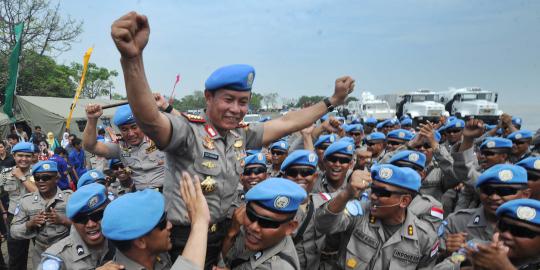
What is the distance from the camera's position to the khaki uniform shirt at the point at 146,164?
12.3ft

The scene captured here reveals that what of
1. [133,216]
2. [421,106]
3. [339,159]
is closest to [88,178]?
[133,216]

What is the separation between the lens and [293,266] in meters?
2.23

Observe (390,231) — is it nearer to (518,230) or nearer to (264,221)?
(518,230)

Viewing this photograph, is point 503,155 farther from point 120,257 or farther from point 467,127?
point 120,257

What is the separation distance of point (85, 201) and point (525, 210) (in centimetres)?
322

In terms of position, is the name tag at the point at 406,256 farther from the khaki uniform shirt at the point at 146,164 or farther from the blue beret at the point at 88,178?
the blue beret at the point at 88,178

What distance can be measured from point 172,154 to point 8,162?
23.6 feet

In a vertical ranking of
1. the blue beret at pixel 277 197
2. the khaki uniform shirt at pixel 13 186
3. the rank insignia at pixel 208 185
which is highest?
the rank insignia at pixel 208 185

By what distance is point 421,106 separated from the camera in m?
22.6

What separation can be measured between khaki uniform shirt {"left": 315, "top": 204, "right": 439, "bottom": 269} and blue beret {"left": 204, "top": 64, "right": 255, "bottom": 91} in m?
1.13

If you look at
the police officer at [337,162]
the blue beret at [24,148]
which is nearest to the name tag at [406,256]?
the police officer at [337,162]

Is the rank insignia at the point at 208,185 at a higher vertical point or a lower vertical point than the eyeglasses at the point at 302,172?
higher

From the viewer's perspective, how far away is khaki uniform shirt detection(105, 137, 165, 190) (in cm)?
374

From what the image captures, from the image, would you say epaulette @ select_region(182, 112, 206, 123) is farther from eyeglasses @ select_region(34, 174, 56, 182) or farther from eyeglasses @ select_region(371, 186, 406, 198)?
eyeglasses @ select_region(34, 174, 56, 182)
